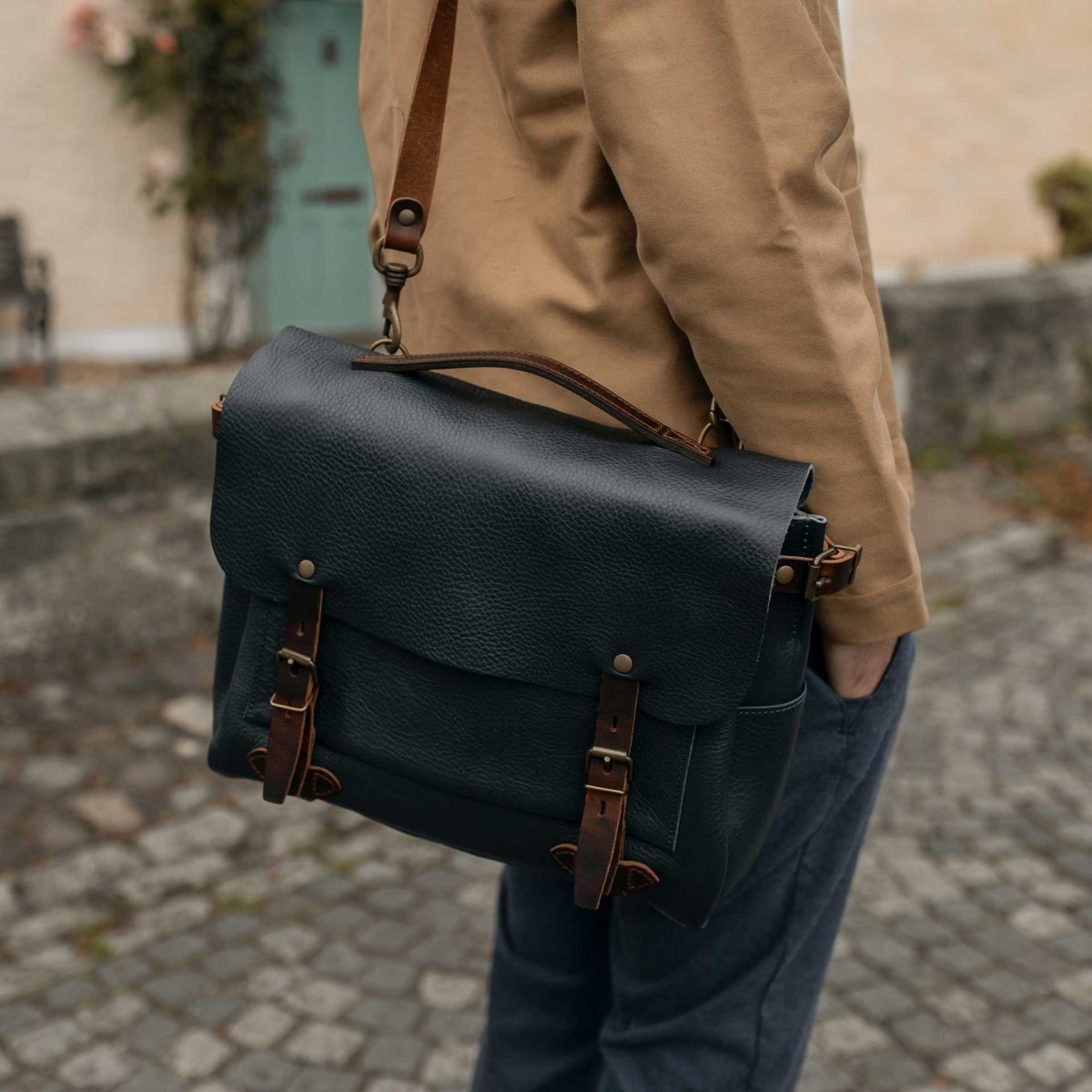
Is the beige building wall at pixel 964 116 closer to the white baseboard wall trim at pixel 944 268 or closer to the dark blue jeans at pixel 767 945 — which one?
the white baseboard wall trim at pixel 944 268

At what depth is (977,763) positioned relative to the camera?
321 centimetres

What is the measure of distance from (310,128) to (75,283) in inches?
62.8

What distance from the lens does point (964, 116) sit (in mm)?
9586

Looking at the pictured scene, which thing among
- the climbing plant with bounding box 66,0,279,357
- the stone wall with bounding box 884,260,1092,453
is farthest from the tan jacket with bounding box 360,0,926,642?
the climbing plant with bounding box 66,0,279,357

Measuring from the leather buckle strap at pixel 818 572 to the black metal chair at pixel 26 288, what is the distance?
5541 mm

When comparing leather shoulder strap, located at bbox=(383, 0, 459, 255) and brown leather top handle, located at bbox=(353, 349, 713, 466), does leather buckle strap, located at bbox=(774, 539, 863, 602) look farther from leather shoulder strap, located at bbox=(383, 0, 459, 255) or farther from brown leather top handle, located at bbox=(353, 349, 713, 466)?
leather shoulder strap, located at bbox=(383, 0, 459, 255)

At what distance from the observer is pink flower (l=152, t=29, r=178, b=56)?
20.2ft

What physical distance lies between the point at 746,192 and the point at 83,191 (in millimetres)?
5980

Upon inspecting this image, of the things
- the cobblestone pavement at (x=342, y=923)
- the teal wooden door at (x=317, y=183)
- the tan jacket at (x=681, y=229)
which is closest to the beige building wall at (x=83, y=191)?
the teal wooden door at (x=317, y=183)

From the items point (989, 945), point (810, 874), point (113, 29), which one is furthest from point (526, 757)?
point (113, 29)

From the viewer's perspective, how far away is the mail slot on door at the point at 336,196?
23.6 feet

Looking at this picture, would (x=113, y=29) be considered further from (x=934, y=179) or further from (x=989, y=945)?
(x=934, y=179)

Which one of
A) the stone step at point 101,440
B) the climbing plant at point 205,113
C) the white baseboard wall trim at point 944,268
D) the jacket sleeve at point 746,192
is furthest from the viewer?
the white baseboard wall trim at point 944,268

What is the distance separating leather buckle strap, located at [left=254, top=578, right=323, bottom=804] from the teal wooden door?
6047 mm
